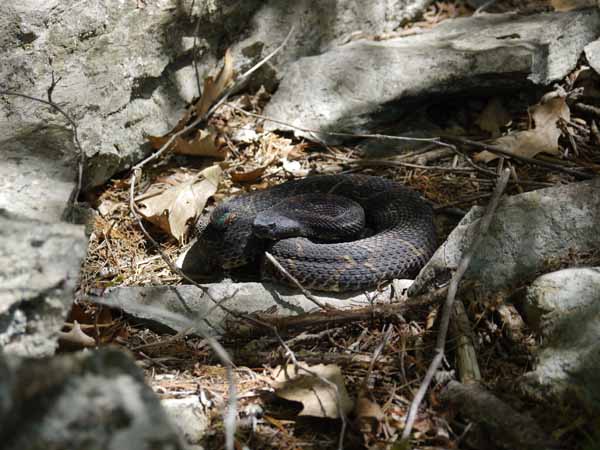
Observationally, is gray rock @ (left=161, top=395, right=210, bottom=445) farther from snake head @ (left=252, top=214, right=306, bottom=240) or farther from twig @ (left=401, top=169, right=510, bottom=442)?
snake head @ (left=252, top=214, right=306, bottom=240)

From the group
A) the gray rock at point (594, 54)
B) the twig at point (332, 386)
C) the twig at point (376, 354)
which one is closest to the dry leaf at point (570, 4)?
the gray rock at point (594, 54)

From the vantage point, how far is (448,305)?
3629mm

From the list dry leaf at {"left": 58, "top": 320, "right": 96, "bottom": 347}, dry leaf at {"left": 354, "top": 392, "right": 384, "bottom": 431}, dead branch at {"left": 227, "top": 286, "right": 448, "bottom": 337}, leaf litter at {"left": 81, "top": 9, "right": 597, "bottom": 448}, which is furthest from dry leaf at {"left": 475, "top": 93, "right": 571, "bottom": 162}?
dry leaf at {"left": 58, "top": 320, "right": 96, "bottom": 347}

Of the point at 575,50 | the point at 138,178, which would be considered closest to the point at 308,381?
the point at 138,178

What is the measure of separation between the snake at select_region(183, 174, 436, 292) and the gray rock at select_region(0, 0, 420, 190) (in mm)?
1126

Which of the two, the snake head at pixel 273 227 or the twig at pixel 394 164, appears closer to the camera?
the snake head at pixel 273 227

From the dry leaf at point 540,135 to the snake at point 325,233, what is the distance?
97cm

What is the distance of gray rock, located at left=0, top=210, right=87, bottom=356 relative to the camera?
9.01 feet

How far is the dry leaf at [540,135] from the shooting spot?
534 cm

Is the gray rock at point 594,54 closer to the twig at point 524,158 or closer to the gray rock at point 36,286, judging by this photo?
the twig at point 524,158

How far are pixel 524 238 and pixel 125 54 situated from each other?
3.41m

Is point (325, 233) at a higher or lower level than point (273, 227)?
lower

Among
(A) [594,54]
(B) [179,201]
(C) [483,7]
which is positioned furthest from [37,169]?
(C) [483,7]

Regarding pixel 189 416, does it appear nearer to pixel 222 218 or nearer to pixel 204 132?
pixel 222 218
